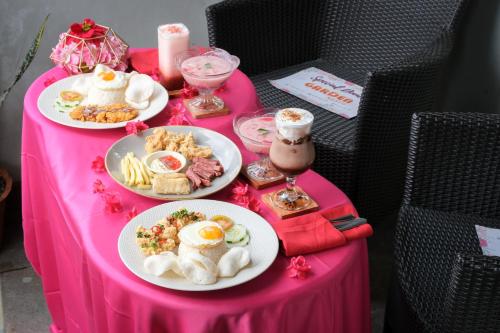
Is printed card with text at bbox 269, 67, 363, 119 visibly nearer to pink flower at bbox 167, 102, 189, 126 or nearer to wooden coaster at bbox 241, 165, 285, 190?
pink flower at bbox 167, 102, 189, 126

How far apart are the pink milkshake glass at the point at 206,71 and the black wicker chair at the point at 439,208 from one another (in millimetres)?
571

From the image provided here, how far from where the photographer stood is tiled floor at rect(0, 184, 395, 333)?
2.27 meters

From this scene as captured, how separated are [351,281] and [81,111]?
0.93m

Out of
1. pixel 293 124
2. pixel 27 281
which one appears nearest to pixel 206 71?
pixel 293 124

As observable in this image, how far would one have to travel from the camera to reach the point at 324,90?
262cm

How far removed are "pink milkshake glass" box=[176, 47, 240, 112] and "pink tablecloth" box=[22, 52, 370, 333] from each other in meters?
0.07

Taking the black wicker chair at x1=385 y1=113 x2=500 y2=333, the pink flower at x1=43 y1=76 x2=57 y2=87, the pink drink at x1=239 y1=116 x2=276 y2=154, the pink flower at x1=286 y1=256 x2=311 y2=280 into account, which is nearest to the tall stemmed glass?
the pink drink at x1=239 y1=116 x2=276 y2=154

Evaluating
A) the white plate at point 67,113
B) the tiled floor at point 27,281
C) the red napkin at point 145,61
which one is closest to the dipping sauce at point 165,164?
the white plate at point 67,113

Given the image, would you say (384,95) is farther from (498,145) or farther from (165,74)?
(165,74)

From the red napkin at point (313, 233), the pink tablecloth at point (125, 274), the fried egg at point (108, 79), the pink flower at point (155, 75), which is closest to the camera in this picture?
the pink tablecloth at point (125, 274)

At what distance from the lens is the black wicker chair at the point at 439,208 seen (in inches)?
67.9

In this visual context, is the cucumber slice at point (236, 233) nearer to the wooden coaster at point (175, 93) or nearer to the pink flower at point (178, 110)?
the pink flower at point (178, 110)

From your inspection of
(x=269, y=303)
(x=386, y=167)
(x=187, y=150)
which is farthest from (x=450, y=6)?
(x=269, y=303)

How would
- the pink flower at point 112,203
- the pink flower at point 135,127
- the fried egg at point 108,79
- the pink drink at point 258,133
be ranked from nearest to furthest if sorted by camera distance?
the pink flower at point 112,203 → the pink drink at point 258,133 → the pink flower at point 135,127 → the fried egg at point 108,79
